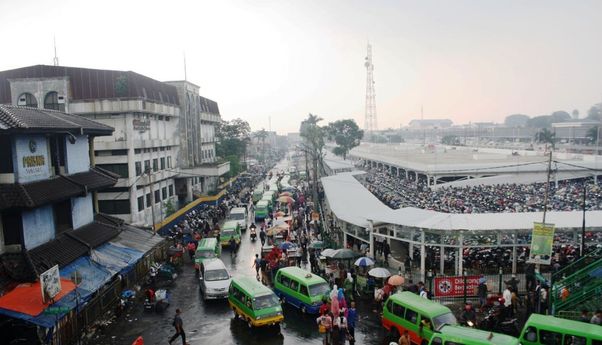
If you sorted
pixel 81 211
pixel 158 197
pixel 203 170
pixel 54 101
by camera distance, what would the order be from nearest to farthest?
pixel 81 211
pixel 54 101
pixel 158 197
pixel 203 170

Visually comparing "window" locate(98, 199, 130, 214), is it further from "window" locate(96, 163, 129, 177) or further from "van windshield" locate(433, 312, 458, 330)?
"van windshield" locate(433, 312, 458, 330)

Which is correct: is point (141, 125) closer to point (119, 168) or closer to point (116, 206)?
point (119, 168)

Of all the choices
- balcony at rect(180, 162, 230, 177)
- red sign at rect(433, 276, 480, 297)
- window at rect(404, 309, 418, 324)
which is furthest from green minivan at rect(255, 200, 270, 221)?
window at rect(404, 309, 418, 324)

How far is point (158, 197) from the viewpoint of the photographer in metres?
42.5

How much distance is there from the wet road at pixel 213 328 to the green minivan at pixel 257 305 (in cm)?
55

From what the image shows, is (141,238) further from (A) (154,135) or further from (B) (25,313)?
(A) (154,135)

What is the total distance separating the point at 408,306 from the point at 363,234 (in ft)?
35.4

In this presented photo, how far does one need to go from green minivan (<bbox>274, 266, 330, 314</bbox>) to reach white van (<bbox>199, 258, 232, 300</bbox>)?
110 inches

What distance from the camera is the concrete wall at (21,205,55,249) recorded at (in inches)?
685

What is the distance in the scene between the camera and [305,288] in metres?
18.7

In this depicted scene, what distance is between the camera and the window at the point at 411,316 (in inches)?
597

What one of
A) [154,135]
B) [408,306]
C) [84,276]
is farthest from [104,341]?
[154,135]

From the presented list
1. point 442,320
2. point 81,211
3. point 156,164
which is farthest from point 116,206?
point 442,320

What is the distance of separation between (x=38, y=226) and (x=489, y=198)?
32.8 m
